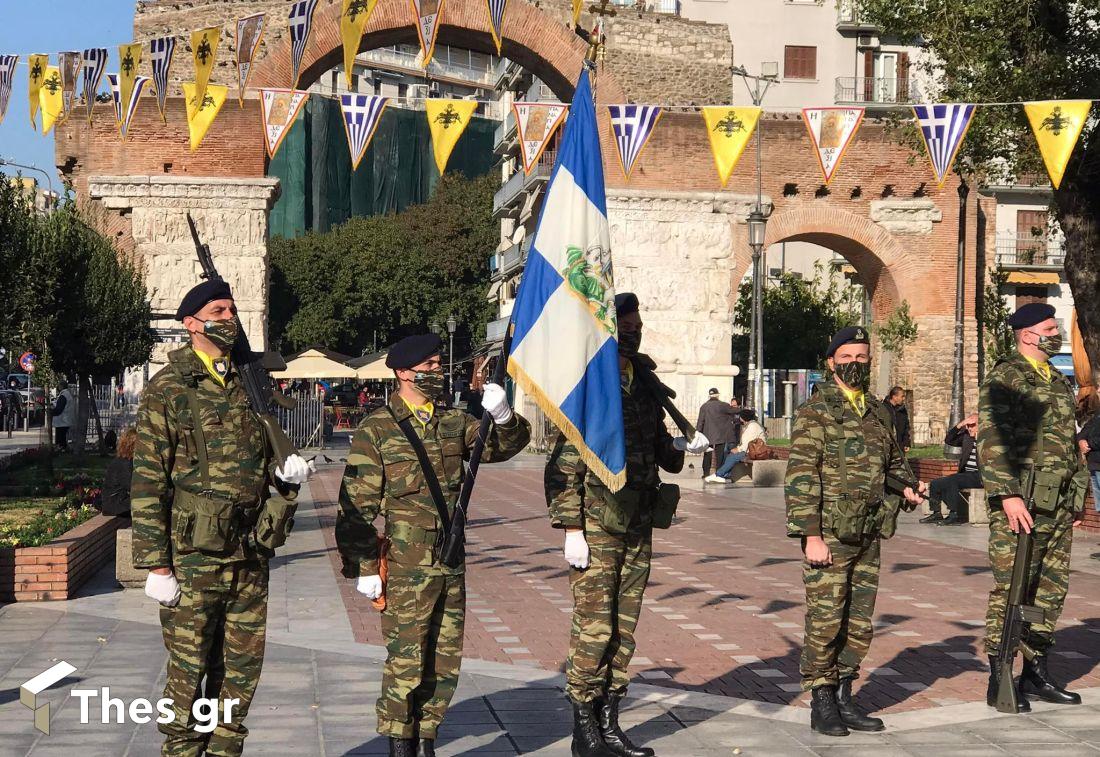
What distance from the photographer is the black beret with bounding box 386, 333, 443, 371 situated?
5426 mm

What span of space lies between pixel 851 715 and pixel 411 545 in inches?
88.0

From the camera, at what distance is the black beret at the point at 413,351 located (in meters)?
5.43

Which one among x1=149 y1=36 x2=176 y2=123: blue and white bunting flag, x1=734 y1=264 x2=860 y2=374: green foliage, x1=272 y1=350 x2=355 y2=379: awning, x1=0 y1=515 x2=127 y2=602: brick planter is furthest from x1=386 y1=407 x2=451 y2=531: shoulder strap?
x1=734 y1=264 x2=860 y2=374: green foliage

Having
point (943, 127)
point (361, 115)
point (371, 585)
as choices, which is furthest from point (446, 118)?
point (371, 585)

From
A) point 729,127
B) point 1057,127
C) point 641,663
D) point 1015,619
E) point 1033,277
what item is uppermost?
point 729,127

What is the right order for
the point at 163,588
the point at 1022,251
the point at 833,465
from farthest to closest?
1. the point at 1022,251
2. the point at 833,465
3. the point at 163,588

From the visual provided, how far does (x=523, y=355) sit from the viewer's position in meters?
5.88

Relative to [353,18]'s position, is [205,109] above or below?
below

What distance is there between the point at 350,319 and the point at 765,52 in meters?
21.2

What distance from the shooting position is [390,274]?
6097cm

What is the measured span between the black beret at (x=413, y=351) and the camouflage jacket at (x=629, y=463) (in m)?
0.68

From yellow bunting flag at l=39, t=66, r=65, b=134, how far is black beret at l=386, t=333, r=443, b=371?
1515 centimetres

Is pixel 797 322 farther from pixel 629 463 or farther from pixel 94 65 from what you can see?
pixel 629 463

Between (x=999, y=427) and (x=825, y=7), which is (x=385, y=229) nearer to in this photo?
(x=825, y=7)
